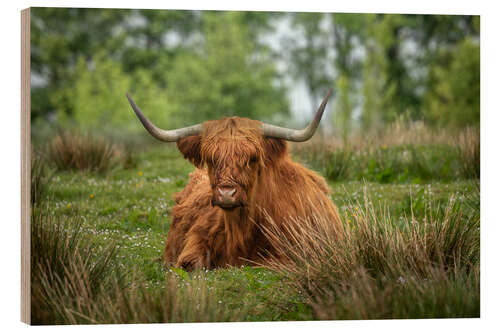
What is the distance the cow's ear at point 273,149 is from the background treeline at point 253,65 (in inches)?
48.0

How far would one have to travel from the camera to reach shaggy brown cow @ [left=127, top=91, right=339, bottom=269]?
520 centimetres

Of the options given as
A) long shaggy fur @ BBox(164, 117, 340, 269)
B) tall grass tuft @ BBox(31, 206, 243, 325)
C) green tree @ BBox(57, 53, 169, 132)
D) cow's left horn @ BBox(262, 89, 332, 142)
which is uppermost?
green tree @ BBox(57, 53, 169, 132)

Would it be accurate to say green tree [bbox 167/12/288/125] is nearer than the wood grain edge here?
No

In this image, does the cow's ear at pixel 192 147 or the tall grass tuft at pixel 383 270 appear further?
the cow's ear at pixel 192 147

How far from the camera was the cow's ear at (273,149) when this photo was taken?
219 inches

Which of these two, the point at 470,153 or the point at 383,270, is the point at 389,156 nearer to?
the point at 470,153

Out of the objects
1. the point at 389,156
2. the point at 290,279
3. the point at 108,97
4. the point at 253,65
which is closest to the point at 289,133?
the point at 290,279

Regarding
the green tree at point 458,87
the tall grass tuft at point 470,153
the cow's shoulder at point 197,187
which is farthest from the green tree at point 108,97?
the tall grass tuft at point 470,153

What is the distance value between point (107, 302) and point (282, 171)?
85.1 inches

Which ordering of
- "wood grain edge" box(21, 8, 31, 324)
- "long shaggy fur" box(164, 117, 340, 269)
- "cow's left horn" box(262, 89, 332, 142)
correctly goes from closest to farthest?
1. "wood grain edge" box(21, 8, 31, 324)
2. "cow's left horn" box(262, 89, 332, 142)
3. "long shaggy fur" box(164, 117, 340, 269)

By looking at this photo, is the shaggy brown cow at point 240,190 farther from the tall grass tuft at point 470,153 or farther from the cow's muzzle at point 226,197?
the tall grass tuft at point 470,153

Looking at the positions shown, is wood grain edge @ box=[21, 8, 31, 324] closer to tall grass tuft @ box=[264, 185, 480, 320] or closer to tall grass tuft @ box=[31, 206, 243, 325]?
tall grass tuft @ box=[31, 206, 243, 325]

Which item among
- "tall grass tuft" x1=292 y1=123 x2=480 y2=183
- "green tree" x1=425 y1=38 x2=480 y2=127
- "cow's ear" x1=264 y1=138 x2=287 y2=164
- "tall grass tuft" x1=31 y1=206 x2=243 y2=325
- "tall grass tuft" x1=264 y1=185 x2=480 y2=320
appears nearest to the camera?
"tall grass tuft" x1=31 y1=206 x2=243 y2=325

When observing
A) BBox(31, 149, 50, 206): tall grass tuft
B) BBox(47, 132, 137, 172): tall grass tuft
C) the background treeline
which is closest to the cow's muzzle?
BBox(31, 149, 50, 206): tall grass tuft
